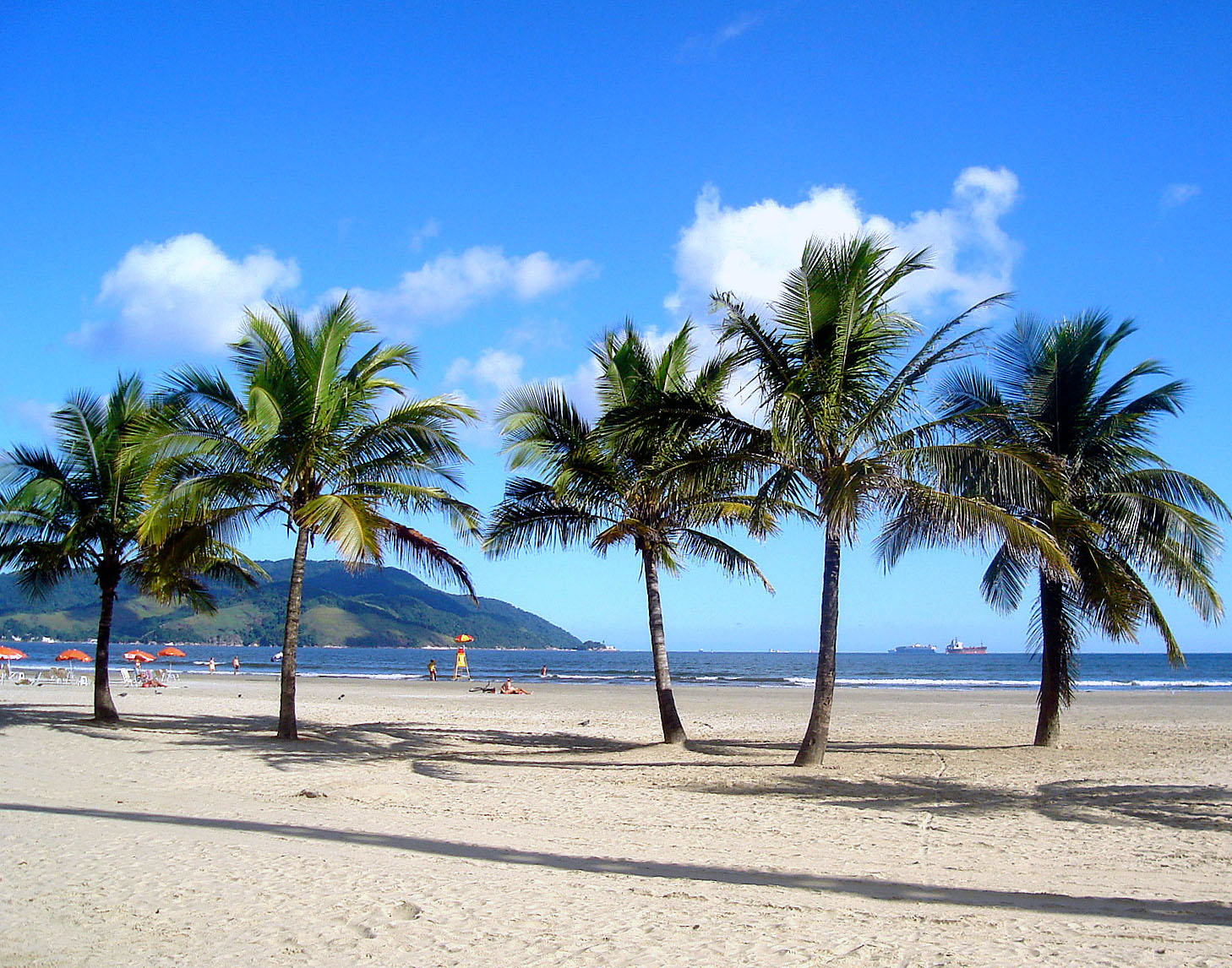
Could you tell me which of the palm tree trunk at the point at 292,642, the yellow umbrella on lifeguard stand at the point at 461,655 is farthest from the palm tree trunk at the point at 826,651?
the yellow umbrella on lifeguard stand at the point at 461,655

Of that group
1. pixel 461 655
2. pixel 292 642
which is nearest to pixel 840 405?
pixel 292 642

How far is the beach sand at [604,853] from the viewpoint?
14.8 feet

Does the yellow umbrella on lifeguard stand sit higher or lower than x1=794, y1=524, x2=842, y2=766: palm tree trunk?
lower

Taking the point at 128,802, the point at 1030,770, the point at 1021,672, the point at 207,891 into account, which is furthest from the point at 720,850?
the point at 1021,672

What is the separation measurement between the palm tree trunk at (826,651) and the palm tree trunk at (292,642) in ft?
25.0

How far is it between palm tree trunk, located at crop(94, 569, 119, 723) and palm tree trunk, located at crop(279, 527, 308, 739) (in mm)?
3651

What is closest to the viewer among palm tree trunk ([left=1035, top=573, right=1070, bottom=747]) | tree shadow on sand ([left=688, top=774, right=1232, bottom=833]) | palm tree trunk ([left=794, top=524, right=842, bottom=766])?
tree shadow on sand ([left=688, top=774, right=1232, bottom=833])

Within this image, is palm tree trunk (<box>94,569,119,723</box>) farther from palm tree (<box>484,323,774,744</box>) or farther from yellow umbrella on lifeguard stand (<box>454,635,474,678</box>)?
yellow umbrella on lifeguard stand (<box>454,635,474,678</box>)

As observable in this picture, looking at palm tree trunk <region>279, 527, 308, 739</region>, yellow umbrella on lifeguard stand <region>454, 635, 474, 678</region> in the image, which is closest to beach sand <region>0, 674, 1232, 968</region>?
palm tree trunk <region>279, 527, 308, 739</region>

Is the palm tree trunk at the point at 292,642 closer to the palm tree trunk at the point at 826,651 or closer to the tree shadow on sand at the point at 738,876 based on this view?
the tree shadow on sand at the point at 738,876

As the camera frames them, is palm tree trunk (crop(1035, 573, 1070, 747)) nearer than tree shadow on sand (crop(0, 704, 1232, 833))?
No

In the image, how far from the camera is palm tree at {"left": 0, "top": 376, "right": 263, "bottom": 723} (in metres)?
14.7

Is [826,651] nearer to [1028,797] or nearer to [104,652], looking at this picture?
[1028,797]

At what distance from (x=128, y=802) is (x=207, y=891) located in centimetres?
419
